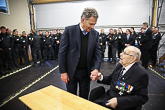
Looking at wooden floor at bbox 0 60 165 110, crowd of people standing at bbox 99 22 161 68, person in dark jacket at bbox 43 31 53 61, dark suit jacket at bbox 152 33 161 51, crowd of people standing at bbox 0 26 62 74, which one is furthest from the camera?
person in dark jacket at bbox 43 31 53 61

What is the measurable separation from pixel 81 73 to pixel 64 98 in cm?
42

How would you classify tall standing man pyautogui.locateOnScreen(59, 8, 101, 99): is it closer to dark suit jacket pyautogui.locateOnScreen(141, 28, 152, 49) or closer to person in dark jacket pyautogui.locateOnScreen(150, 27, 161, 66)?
dark suit jacket pyautogui.locateOnScreen(141, 28, 152, 49)

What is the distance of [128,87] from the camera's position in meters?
1.44

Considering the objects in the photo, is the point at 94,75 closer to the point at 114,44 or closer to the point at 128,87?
the point at 128,87

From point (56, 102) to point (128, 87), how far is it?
906 mm

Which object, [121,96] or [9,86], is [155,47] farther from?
[9,86]

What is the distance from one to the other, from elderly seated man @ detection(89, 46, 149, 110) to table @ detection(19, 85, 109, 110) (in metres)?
0.24

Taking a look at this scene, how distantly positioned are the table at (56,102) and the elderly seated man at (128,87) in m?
0.24

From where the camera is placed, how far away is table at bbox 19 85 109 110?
51.3 inches

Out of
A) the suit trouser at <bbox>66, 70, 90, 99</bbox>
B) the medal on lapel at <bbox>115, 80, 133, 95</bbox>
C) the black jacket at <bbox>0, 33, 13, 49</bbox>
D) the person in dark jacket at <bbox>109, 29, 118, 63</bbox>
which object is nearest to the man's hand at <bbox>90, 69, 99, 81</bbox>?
the suit trouser at <bbox>66, 70, 90, 99</bbox>

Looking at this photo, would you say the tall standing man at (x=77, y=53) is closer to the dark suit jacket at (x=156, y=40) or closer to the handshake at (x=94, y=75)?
the handshake at (x=94, y=75)

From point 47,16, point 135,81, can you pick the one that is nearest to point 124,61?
point 135,81

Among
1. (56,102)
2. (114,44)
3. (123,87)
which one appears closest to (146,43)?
(114,44)

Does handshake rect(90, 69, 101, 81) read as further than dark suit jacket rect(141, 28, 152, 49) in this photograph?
No
